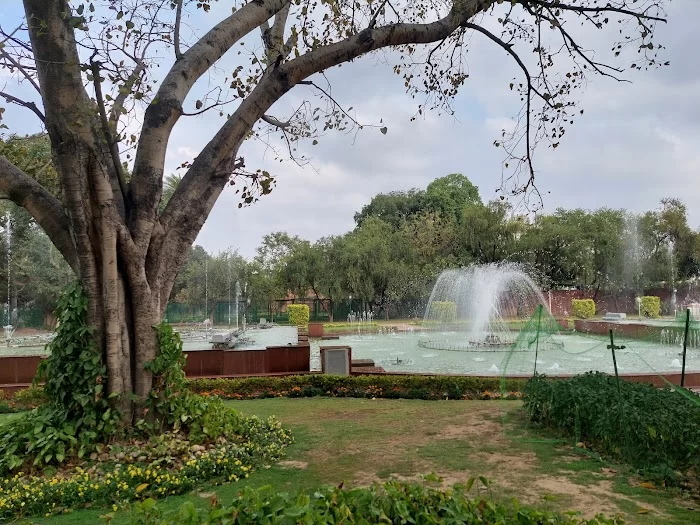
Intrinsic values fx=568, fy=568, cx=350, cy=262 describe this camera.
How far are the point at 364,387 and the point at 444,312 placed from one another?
20.3 m

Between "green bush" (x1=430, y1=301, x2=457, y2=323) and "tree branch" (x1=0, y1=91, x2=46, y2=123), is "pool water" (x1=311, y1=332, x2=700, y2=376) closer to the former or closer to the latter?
"green bush" (x1=430, y1=301, x2=457, y2=323)

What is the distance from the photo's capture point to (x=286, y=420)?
27.0 ft

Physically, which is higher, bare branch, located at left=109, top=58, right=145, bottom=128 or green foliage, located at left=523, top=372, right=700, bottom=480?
bare branch, located at left=109, top=58, right=145, bottom=128

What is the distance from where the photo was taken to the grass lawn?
456 cm

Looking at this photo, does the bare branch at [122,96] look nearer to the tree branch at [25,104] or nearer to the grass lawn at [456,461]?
the tree branch at [25,104]

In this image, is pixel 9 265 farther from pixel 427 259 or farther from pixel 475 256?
pixel 475 256

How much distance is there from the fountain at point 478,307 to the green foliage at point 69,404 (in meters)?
14.3

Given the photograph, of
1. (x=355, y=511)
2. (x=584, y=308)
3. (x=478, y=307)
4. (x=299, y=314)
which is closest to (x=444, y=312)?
(x=478, y=307)

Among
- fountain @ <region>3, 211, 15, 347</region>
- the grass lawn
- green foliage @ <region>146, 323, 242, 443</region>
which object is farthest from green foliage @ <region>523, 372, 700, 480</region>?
fountain @ <region>3, 211, 15, 347</region>

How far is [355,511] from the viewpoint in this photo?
2.44m

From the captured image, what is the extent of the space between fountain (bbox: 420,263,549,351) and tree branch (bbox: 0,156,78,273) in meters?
14.4

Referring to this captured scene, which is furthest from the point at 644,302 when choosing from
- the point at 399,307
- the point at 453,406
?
the point at 453,406

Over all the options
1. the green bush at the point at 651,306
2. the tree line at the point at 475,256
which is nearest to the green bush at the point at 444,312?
the tree line at the point at 475,256

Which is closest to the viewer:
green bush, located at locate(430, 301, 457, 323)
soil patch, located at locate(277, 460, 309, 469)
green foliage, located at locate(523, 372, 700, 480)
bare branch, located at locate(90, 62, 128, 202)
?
green foliage, located at locate(523, 372, 700, 480)
